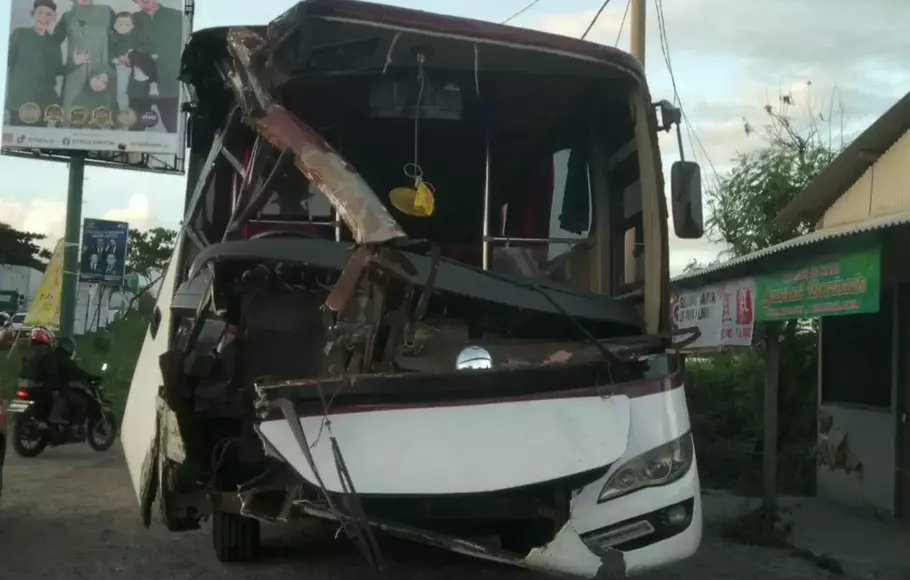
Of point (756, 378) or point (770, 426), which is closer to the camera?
point (770, 426)

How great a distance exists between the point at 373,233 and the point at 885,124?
8.67m

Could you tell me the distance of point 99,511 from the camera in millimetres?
7785

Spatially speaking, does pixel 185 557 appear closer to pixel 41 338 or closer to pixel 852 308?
pixel 852 308

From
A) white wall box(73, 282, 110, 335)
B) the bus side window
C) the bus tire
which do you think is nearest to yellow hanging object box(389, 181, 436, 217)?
the bus side window

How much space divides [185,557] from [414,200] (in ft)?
9.85

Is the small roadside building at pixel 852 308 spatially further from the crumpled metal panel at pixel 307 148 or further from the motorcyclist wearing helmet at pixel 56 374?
the motorcyclist wearing helmet at pixel 56 374

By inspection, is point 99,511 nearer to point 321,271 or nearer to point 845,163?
point 321,271

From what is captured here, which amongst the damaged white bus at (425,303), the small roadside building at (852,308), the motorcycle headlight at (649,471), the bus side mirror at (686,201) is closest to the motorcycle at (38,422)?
the damaged white bus at (425,303)

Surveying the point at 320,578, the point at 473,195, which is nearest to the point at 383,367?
the point at 473,195

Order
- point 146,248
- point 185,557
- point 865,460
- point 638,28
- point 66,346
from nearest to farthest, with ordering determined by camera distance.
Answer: point 185,557 → point 865,460 → point 66,346 → point 638,28 → point 146,248

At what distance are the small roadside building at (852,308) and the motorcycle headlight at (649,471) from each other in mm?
2686

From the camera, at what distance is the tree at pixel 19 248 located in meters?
46.9

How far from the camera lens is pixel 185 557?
6148 millimetres

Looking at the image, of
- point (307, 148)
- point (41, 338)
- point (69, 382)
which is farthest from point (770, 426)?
point (41, 338)
